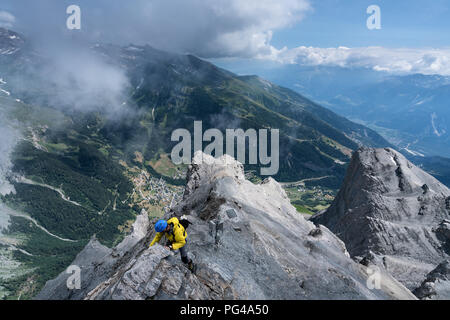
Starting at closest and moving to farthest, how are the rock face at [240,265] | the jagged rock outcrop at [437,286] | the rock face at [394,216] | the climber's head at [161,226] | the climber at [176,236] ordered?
the rock face at [240,265] → the climber's head at [161,226] → the climber at [176,236] → the jagged rock outcrop at [437,286] → the rock face at [394,216]

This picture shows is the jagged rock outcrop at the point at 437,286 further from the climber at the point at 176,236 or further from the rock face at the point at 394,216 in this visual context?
the climber at the point at 176,236

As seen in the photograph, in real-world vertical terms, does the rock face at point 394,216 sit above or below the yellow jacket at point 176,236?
below

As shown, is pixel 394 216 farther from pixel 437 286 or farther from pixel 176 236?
pixel 176 236

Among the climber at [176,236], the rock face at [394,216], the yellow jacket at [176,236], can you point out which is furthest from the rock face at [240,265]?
the rock face at [394,216]

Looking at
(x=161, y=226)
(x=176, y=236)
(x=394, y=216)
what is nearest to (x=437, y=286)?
(x=394, y=216)

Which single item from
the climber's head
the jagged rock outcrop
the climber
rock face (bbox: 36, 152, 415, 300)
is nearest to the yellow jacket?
the climber
